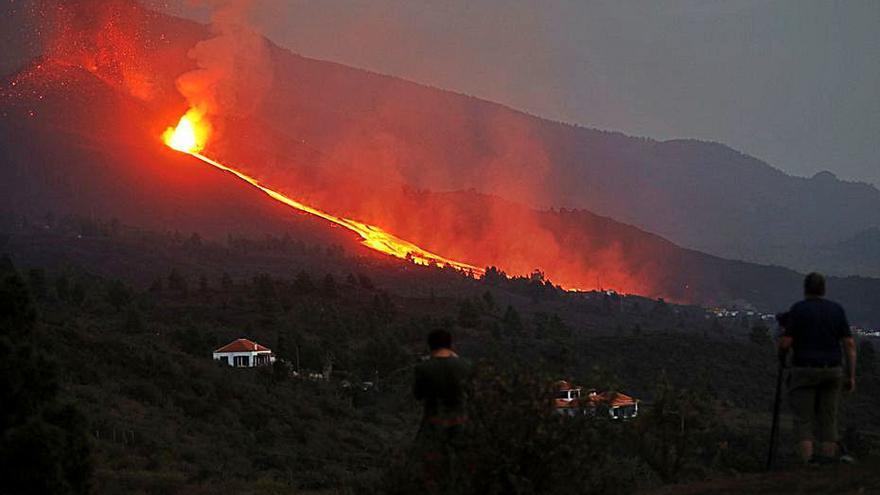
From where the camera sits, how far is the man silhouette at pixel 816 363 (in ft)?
34.0

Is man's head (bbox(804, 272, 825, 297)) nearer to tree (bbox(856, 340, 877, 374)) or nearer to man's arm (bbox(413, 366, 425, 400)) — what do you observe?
man's arm (bbox(413, 366, 425, 400))

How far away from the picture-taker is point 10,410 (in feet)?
47.2

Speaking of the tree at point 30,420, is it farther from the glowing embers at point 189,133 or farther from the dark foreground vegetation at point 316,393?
the glowing embers at point 189,133

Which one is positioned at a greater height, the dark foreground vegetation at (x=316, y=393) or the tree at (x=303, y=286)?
the tree at (x=303, y=286)

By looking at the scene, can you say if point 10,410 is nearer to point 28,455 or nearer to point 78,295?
point 28,455

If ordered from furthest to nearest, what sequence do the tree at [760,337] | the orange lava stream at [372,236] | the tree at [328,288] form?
the orange lava stream at [372,236] < the tree at [760,337] < the tree at [328,288]

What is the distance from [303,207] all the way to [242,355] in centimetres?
12556

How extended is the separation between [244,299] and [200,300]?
314 cm

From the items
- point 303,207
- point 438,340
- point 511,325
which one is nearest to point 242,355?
point 511,325

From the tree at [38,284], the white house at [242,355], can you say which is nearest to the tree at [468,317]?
the white house at [242,355]

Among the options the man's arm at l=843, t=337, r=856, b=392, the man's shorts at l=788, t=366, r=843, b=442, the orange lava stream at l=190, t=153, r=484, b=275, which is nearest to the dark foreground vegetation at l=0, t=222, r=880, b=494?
the man's shorts at l=788, t=366, r=843, b=442

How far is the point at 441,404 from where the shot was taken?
10.2 meters

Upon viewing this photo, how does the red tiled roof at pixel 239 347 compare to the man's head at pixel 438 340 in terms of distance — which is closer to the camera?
the man's head at pixel 438 340

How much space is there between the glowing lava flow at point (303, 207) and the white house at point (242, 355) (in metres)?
94.3
